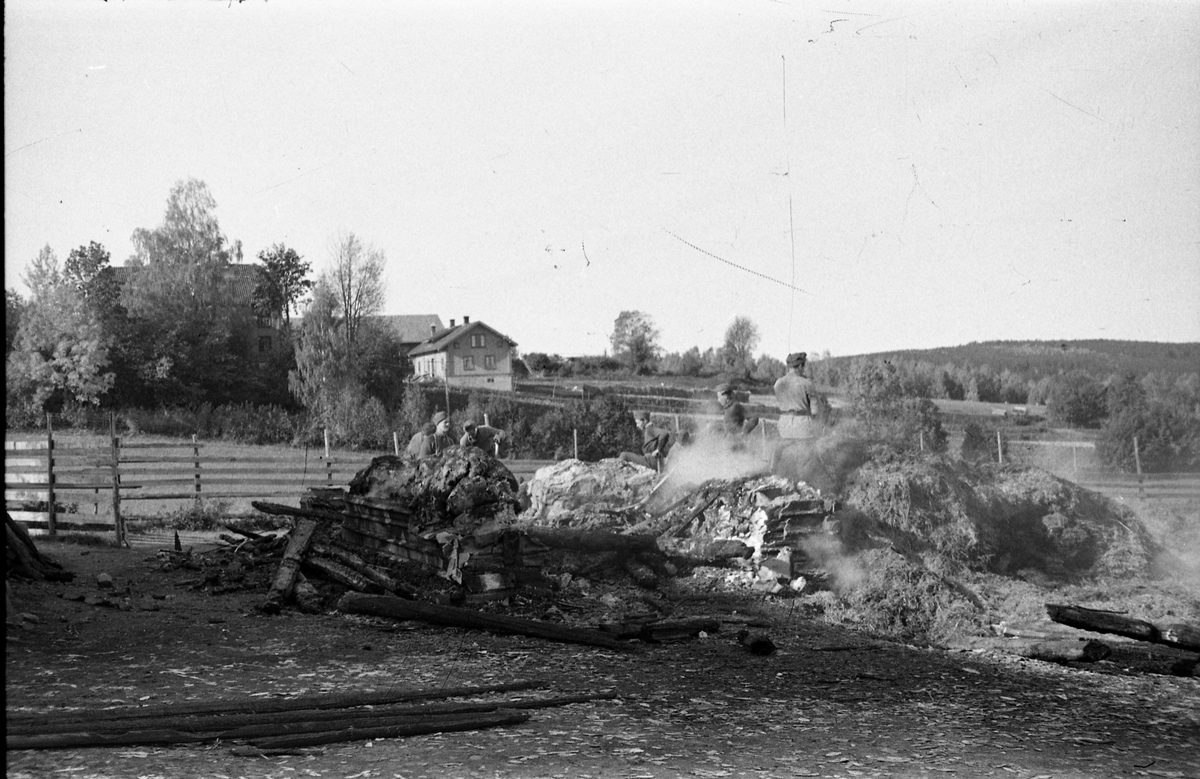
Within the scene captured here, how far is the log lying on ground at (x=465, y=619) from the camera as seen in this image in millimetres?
6641

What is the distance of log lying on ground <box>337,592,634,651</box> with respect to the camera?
6.64m

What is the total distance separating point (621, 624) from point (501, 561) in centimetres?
170

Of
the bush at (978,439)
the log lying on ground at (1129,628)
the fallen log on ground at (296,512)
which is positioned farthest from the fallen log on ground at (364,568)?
the bush at (978,439)

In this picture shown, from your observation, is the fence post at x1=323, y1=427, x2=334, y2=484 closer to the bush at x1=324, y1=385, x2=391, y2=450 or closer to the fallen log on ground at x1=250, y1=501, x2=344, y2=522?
the bush at x1=324, y1=385, x2=391, y2=450

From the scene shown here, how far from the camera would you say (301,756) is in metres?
3.87

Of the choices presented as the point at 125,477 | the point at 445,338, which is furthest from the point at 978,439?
the point at 125,477

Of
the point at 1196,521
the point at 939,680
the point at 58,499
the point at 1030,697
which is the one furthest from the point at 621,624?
the point at 58,499

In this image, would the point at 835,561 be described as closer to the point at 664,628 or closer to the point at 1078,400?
the point at 664,628

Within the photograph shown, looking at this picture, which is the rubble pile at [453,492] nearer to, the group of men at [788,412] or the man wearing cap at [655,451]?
the group of men at [788,412]

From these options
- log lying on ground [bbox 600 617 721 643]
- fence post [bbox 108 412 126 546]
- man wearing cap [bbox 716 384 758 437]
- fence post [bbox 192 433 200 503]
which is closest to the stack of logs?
log lying on ground [bbox 600 617 721 643]

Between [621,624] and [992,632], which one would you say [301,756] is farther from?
[992,632]

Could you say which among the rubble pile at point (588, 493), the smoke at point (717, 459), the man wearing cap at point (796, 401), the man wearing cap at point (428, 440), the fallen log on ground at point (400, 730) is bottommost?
the fallen log on ground at point (400, 730)

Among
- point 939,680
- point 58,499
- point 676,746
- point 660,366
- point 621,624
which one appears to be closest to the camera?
point 676,746

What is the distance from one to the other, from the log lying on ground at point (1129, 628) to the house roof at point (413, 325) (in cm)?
1246
